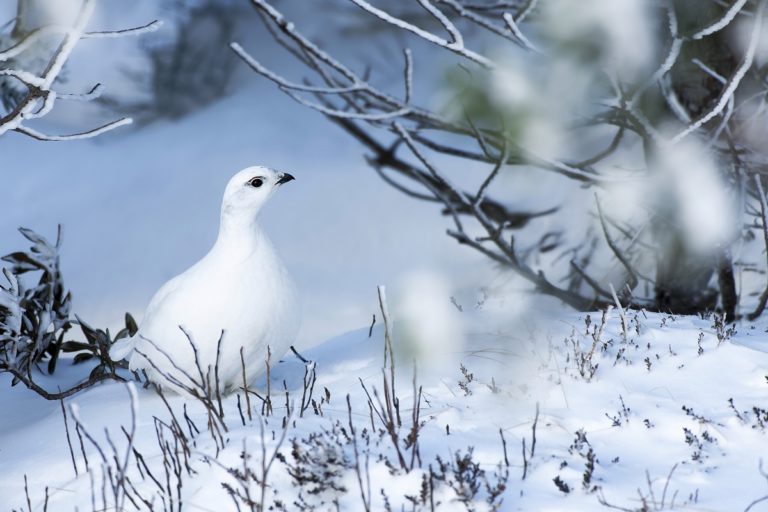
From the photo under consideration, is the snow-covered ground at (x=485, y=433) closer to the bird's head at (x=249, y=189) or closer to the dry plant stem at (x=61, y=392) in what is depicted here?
the dry plant stem at (x=61, y=392)

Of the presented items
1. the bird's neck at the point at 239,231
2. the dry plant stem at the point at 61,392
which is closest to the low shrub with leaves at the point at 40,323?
the dry plant stem at the point at 61,392

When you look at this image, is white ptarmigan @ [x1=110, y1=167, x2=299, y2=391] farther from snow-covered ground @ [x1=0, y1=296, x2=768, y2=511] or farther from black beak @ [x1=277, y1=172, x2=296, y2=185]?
snow-covered ground @ [x1=0, y1=296, x2=768, y2=511]

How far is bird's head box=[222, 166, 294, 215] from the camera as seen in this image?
3.71m

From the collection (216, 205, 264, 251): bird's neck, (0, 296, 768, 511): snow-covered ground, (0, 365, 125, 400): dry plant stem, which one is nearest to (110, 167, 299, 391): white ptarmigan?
(216, 205, 264, 251): bird's neck

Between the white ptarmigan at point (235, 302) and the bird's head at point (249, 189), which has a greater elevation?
the bird's head at point (249, 189)

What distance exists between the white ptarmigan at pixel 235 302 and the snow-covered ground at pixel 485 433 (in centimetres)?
20

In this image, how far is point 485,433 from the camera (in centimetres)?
306

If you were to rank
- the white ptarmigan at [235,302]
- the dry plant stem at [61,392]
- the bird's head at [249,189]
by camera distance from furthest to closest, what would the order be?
the dry plant stem at [61,392] < the bird's head at [249,189] < the white ptarmigan at [235,302]

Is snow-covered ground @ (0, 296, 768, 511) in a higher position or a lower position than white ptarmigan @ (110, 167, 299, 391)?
lower

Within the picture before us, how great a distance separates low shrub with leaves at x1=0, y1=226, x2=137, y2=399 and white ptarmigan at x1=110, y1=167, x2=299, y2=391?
0.91m

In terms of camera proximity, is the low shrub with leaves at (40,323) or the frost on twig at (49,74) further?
the low shrub with leaves at (40,323)

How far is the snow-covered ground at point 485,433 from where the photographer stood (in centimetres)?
264

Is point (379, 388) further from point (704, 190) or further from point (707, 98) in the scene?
point (707, 98)

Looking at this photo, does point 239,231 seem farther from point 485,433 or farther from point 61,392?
point 61,392
